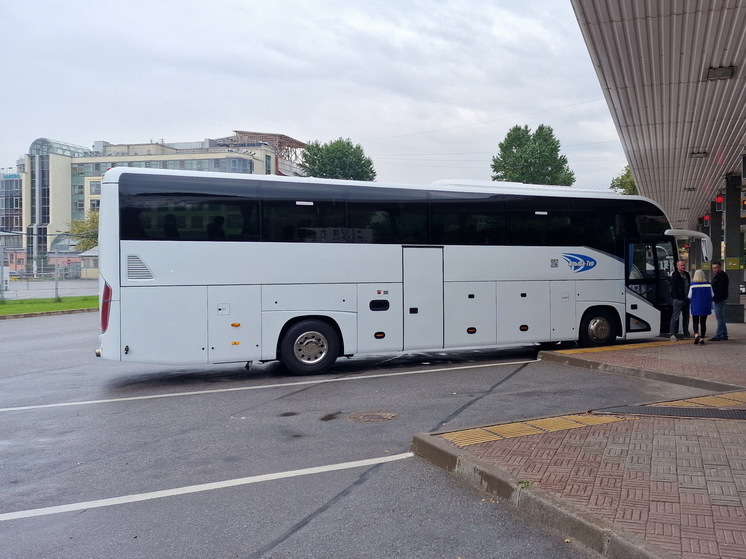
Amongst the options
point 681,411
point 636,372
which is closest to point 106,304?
point 681,411

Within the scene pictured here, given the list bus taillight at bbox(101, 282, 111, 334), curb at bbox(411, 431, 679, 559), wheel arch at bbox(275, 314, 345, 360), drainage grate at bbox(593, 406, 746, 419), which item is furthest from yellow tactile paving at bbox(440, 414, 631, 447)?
bus taillight at bbox(101, 282, 111, 334)

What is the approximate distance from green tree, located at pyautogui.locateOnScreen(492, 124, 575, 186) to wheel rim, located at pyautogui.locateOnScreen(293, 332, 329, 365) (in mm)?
69715

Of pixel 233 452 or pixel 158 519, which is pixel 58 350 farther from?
pixel 158 519

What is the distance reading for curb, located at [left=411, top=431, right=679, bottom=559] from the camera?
13.6 feet

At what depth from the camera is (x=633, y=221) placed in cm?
1533

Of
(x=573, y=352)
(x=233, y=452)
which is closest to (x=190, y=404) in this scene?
(x=233, y=452)

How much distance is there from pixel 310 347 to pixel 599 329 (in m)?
6.83

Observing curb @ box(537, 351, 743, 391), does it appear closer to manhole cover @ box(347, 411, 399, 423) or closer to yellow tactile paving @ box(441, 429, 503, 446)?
yellow tactile paving @ box(441, 429, 503, 446)

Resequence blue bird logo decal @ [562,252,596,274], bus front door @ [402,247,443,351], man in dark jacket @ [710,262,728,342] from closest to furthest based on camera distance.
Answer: bus front door @ [402,247,443,351]
blue bird logo decal @ [562,252,596,274]
man in dark jacket @ [710,262,728,342]

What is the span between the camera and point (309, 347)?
12.2m

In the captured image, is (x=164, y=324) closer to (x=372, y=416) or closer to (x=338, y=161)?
(x=372, y=416)

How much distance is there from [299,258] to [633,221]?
8050mm

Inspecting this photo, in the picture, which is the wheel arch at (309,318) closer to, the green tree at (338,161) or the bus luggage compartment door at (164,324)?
the bus luggage compartment door at (164,324)

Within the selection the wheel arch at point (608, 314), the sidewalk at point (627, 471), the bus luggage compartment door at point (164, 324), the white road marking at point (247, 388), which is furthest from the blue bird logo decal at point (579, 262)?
the bus luggage compartment door at point (164, 324)
